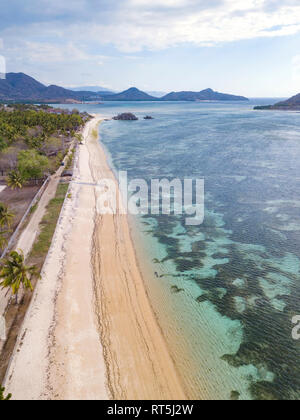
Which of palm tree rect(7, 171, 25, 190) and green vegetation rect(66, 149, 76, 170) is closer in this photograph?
palm tree rect(7, 171, 25, 190)

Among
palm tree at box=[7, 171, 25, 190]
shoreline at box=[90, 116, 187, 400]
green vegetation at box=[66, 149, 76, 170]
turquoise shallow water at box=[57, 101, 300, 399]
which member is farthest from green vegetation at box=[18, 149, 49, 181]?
shoreline at box=[90, 116, 187, 400]

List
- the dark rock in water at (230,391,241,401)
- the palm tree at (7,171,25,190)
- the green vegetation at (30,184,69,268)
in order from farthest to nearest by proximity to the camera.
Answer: the palm tree at (7,171,25,190), the green vegetation at (30,184,69,268), the dark rock in water at (230,391,241,401)

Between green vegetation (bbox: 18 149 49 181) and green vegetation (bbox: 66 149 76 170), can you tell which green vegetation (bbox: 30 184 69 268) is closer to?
green vegetation (bbox: 18 149 49 181)

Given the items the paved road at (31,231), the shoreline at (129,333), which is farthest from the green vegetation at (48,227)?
the shoreline at (129,333)

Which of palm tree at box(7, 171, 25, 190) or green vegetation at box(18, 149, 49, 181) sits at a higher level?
green vegetation at box(18, 149, 49, 181)

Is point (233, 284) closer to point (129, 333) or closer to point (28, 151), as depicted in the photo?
point (129, 333)

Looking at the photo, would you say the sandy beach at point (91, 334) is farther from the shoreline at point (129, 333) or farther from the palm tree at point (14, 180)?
the palm tree at point (14, 180)
